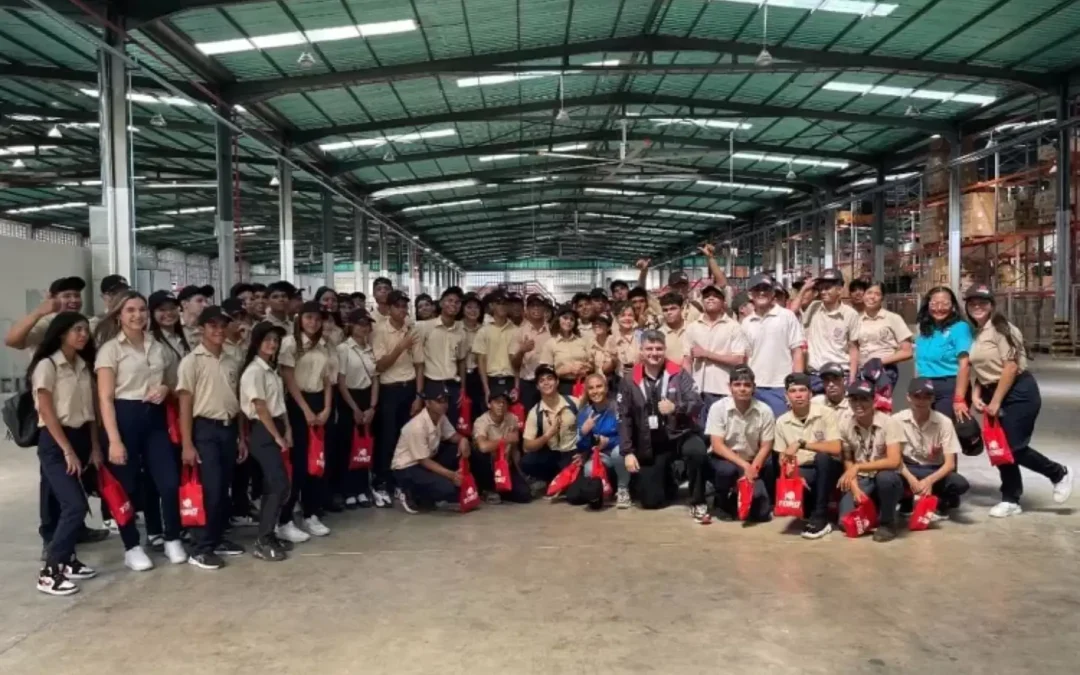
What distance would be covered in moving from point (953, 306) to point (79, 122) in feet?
47.4

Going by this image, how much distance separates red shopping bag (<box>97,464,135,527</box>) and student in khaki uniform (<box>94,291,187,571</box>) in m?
0.05

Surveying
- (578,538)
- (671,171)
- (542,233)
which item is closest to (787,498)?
(578,538)

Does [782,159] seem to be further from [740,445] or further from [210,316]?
[210,316]

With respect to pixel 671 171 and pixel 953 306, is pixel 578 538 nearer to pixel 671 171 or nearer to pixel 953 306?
pixel 953 306

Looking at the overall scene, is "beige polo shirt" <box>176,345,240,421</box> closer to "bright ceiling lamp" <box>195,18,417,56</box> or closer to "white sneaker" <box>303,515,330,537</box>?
"white sneaker" <box>303,515,330,537</box>

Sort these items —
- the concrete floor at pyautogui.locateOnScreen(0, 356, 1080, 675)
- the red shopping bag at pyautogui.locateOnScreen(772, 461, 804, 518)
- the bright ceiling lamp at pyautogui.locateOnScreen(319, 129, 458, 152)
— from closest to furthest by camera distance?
1. the concrete floor at pyautogui.locateOnScreen(0, 356, 1080, 675)
2. the red shopping bag at pyautogui.locateOnScreen(772, 461, 804, 518)
3. the bright ceiling lamp at pyautogui.locateOnScreen(319, 129, 458, 152)

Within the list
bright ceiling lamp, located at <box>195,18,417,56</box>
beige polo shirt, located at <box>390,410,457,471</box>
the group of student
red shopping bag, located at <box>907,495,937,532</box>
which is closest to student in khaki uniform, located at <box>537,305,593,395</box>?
the group of student

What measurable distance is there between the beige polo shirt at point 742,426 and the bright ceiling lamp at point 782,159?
629 inches

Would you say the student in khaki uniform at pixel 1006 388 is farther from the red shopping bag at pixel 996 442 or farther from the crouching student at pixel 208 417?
the crouching student at pixel 208 417

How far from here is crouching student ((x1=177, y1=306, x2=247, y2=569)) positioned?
4.60 meters

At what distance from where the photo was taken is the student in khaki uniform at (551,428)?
6.23m

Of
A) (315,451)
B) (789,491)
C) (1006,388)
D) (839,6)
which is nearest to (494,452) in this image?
(315,451)

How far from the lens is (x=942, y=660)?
3.31 m

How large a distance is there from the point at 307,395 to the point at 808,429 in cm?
325
